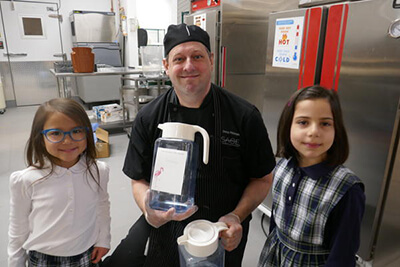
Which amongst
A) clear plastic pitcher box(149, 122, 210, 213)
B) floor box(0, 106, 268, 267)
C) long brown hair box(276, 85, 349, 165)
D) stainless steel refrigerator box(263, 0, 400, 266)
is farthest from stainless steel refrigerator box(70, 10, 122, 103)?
clear plastic pitcher box(149, 122, 210, 213)

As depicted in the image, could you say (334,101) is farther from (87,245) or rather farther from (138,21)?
(138,21)

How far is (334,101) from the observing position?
1120 millimetres

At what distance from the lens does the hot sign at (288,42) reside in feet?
6.08

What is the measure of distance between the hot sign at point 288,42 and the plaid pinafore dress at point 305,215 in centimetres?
92

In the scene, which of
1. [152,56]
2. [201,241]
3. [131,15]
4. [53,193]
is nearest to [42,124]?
[53,193]

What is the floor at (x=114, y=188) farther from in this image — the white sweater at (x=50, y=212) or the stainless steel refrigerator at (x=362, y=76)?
the white sweater at (x=50, y=212)

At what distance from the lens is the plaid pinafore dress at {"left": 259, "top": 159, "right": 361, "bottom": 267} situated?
3.54 feet

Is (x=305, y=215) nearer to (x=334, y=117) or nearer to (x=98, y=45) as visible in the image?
(x=334, y=117)

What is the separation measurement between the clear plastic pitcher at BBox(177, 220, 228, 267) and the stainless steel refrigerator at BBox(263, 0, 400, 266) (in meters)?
1.09

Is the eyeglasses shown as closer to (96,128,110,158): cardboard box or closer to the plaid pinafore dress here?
the plaid pinafore dress

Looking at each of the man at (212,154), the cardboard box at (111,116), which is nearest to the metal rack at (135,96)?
the cardboard box at (111,116)

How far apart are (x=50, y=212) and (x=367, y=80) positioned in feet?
5.41

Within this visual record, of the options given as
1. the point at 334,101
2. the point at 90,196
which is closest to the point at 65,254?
the point at 90,196

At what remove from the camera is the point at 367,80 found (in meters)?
1.51
